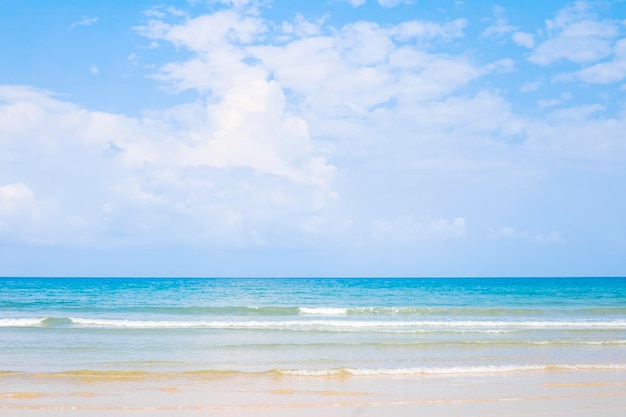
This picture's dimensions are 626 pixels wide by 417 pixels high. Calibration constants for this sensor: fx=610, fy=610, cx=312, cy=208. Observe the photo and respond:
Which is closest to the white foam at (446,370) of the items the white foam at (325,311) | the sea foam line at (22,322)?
the sea foam line at (22,322)

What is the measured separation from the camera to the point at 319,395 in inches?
448


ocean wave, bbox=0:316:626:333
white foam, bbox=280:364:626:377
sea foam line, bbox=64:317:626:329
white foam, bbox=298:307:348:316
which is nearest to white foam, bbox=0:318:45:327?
ocean wave, bbox=0:316:626:333

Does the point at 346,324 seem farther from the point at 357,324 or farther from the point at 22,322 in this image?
the point at 22,322

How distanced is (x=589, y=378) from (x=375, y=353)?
555 cm

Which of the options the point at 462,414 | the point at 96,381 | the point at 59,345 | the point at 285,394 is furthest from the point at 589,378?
the point at 59,345

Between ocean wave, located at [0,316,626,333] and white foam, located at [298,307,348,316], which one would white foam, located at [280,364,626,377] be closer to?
Answer: ocean wave, located at [0,316,626,333]

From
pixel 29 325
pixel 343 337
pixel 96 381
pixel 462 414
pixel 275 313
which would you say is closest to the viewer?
pixel 462 414

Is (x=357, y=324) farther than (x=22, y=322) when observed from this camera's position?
Yes

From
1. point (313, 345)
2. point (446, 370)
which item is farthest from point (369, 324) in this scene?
point (446, 370)

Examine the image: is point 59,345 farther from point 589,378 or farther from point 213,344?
point 589,378

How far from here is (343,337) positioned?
20453mm

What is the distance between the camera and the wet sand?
1011cm

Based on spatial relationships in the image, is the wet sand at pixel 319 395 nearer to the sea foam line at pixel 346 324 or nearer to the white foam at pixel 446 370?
the white foam at pixel 446 370

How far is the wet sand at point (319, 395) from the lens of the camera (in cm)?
1011
